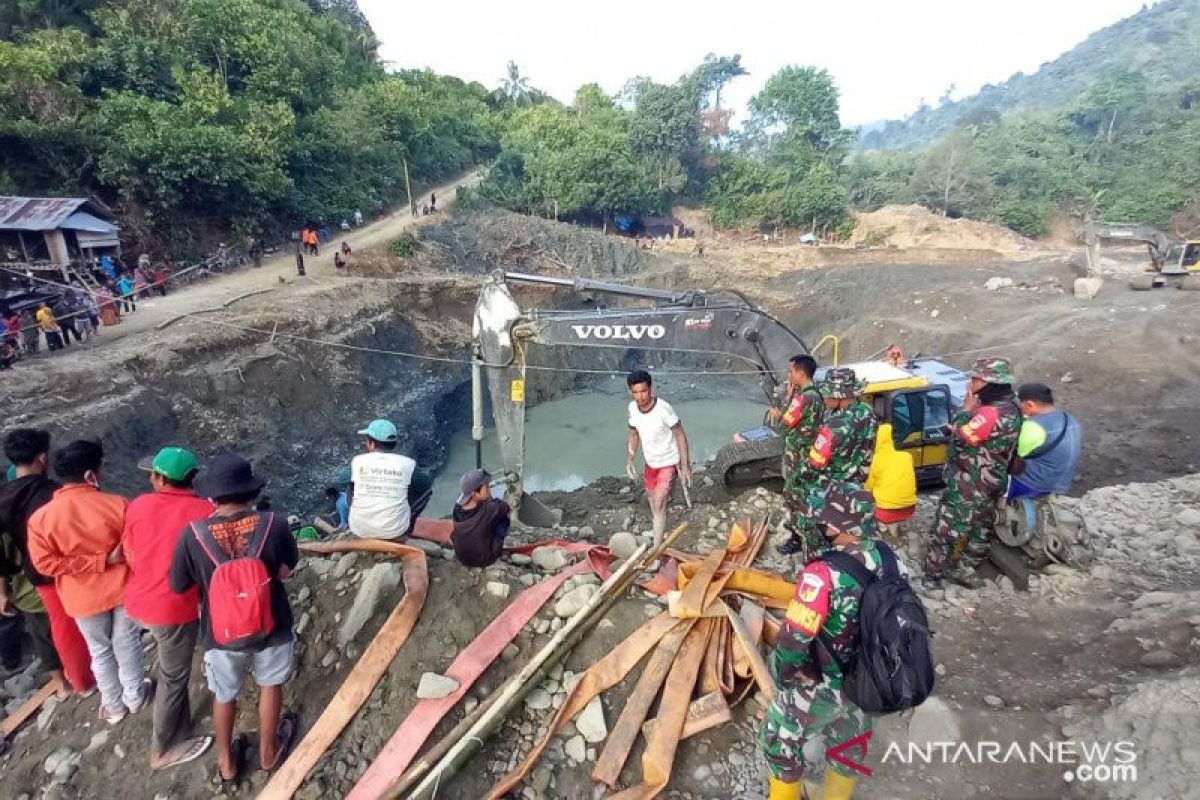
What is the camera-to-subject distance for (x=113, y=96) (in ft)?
54.3

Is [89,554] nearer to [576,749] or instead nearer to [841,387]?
[576,749]

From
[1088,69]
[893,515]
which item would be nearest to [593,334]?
[893,515]

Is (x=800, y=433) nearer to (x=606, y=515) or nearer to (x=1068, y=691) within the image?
(x=1068, y=691)

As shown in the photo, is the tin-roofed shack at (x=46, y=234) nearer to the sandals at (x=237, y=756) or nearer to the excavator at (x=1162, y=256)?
the sandals at (x=237, y=756)

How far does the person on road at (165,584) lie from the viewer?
307 cm

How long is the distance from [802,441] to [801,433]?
75 millimetres

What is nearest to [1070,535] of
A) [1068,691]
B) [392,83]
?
[1068,691]

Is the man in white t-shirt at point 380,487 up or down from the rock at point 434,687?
up

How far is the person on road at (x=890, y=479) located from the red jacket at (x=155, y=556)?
5.26 m

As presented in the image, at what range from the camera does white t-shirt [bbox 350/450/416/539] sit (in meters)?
4.31

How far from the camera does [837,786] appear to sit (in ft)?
9.28

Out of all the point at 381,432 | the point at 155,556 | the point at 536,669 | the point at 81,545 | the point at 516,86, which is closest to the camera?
the point at 155,556

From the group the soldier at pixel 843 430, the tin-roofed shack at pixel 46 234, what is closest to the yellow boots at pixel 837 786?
the soldier at pixel 843 430

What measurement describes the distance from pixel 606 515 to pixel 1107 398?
10.4m
